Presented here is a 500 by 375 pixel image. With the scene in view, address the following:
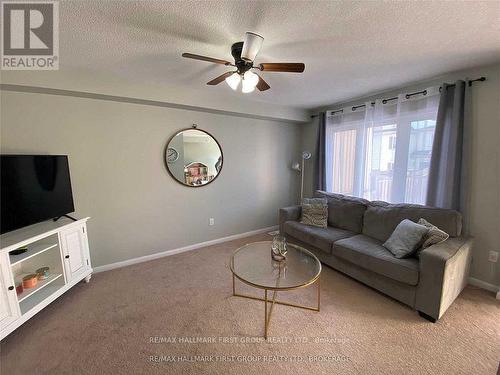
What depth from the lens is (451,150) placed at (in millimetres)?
2357

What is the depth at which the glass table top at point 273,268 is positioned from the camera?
1753 millimetres

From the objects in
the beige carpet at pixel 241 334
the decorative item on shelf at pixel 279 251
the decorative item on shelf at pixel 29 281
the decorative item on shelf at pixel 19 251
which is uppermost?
the decorative item on shelf at pixel 19 251

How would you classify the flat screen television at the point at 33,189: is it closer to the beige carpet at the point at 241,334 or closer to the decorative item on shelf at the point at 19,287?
the decorative item on shelf at the point at 19,287

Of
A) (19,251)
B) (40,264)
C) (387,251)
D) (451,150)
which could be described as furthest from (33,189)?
(451,150)

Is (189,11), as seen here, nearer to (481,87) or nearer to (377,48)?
(377,48)

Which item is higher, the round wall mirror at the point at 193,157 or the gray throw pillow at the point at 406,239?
the round wall mirror at the point at 193,157

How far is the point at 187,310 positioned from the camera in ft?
6.54

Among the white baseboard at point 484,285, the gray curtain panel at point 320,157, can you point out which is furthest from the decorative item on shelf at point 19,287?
the white baseboard at point 484,285

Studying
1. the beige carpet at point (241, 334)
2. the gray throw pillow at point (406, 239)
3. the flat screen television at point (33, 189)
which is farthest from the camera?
the gray throw pillow at point (406, 239)

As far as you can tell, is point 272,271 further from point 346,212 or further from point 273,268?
point 346,212

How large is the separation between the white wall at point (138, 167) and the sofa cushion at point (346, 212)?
128 centimetres

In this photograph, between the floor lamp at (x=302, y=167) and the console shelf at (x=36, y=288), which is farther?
the floor lamp at (x=302, y=167)

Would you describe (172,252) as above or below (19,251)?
below

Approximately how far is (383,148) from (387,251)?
154cm
